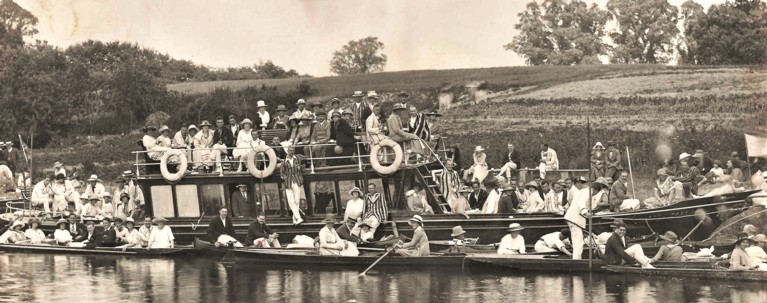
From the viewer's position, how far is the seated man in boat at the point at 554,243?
83.6 ft

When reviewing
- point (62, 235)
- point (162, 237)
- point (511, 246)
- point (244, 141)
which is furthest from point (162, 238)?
point (511, 246)

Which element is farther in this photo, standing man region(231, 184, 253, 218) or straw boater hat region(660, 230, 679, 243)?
standing man region(231, 184, 253, 218)

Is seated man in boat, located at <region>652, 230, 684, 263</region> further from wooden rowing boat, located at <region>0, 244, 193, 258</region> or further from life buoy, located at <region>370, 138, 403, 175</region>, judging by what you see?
wooden rowing boat, located at <region>0, 244, 193, 258</region>

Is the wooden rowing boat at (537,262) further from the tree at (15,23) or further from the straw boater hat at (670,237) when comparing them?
the tree at (15,23)

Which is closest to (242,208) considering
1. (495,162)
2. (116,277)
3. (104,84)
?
(116,277)

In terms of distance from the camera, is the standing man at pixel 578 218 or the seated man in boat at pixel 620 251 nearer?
the seated man in boat at pixel 620 251

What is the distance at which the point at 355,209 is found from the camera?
89.2ft

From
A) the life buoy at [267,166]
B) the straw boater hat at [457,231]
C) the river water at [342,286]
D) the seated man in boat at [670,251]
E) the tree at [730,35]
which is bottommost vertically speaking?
the river water at [342,286]

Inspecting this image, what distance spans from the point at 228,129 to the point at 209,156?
0.77 m

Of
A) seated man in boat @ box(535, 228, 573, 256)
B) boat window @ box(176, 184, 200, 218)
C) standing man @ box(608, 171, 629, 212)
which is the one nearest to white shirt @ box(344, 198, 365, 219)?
seated man in boat @ box(535, 228, 573, 256)

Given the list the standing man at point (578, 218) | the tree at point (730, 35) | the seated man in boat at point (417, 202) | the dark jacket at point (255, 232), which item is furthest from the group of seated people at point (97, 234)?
the tree at point (730, 35)

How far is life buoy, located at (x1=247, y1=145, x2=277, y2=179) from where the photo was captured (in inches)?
1115

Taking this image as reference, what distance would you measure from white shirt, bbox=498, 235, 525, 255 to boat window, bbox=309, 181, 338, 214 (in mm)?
4315

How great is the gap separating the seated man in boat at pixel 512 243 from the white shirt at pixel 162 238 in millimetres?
8124
